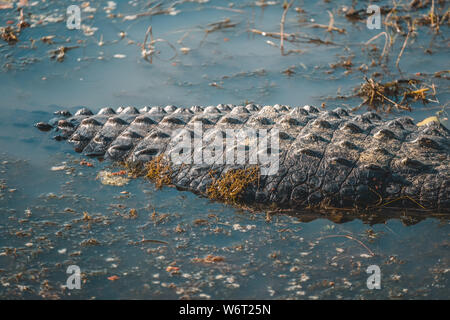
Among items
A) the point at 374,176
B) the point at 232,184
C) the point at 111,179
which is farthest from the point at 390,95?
the point at 111,179

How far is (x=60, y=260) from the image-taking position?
14.4ft

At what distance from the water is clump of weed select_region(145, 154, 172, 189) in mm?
104

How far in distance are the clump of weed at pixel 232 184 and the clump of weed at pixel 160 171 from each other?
0.46 meters

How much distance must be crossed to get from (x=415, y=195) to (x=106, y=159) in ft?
10.5

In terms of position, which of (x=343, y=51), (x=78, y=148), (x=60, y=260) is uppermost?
(x=343, y=51)

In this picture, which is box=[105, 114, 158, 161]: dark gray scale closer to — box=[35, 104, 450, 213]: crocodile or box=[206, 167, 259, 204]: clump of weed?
box=[35, 104, 450, 213]: crocodile

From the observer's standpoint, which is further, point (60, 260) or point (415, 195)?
point (415, 195)

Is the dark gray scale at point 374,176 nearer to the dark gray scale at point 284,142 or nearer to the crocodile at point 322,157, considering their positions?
the crocodile at point 322,157

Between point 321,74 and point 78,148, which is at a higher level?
point 321,74

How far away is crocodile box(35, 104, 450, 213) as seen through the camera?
471 centimetres
